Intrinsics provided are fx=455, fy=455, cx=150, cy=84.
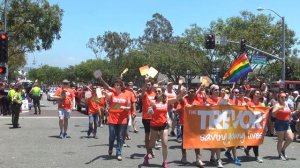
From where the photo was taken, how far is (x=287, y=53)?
5153 cm

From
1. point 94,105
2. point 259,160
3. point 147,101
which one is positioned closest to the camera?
point 259,160

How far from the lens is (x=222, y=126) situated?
1062 cm

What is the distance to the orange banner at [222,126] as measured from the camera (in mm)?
10266

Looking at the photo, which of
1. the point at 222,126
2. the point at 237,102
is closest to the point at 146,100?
the point at 222,126

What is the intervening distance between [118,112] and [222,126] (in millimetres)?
2447

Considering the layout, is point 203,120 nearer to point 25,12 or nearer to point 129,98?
point 129,98

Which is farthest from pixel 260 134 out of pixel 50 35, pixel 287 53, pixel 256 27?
pixel 287 53

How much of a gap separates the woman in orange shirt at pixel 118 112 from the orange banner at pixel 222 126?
4.76 feet

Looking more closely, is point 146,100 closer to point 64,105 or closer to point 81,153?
point 81,153

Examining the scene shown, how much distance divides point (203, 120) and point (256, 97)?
1.84 meters

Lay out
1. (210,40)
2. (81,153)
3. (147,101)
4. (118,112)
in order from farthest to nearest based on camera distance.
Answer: (210,40) < (81,153) < (147,101) < (118,112)

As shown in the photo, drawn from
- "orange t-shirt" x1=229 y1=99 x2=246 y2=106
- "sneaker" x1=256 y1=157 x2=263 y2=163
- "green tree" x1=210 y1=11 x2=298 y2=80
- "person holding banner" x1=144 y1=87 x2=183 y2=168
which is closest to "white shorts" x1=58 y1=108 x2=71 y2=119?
"person holding banner" x1=144 y1=87 x2=183 y2=168

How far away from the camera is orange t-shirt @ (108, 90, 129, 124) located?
10.5 metres

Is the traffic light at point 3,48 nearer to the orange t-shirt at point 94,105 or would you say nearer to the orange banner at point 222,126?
the orange t-shirt at point 94,105
